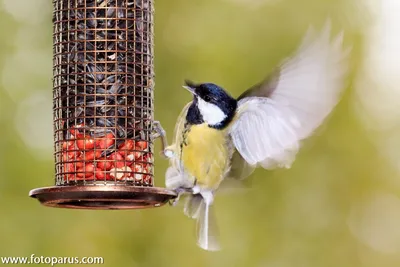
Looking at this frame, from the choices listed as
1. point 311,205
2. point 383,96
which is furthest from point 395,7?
point 311,205

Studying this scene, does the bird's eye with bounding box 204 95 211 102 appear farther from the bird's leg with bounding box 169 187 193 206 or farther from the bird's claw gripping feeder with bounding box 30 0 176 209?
the bird's leg with bounding box 169 187 193 206

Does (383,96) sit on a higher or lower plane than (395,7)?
lower

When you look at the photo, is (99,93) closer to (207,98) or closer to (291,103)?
(207,98)

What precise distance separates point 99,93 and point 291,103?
1.05 m

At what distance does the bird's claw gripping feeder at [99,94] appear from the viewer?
16.9 ft

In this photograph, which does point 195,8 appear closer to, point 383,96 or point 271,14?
point 271,14

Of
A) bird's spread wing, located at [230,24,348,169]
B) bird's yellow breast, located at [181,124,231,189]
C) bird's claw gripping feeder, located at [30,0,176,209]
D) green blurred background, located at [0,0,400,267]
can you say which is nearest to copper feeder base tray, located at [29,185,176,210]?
bird's claw gripping feeder, located at [30,0,176,209]

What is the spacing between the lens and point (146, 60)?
211 inches

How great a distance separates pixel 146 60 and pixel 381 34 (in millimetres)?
4301

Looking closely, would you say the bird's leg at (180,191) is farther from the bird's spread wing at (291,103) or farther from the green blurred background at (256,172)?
the green blurred background at (256,172)

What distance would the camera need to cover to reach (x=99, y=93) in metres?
5.16

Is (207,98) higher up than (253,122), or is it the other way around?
(207,98)

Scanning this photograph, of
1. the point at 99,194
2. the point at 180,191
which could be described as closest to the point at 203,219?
the point at 180,191

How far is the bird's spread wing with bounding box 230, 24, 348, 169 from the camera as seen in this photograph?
491 cm
